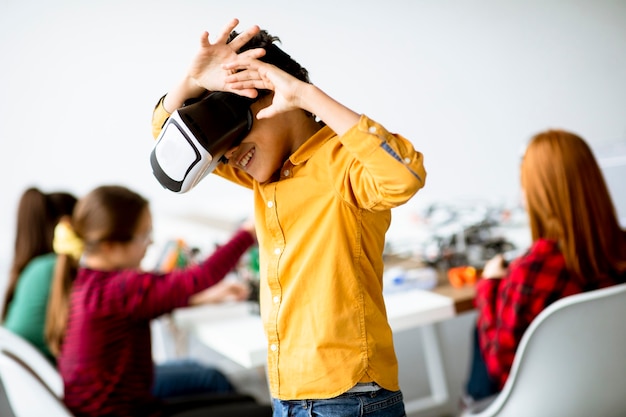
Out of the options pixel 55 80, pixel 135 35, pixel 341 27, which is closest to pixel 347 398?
pixel 341 27

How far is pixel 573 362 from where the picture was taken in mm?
1135

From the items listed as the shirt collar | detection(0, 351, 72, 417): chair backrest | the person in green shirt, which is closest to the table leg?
the person in green shirt

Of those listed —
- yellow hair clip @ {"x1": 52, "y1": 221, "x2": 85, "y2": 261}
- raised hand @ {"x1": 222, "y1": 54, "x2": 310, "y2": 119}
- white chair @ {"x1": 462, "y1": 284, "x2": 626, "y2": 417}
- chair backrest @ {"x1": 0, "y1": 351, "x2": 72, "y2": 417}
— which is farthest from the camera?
yellow hair clip @ {"x1": 52, "y1": 221, "x2": 85, "y2": 261}

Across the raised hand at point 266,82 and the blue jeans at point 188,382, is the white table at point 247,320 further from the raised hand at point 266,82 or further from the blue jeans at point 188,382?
the raised hand at point 266,82

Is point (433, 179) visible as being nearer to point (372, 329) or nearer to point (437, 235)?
point (437, 235)

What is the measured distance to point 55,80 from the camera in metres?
2.42

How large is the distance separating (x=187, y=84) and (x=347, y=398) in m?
0.43

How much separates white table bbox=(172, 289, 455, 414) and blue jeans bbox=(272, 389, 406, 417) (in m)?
0.45

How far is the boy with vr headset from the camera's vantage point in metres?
0.78

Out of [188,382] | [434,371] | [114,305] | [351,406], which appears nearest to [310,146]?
[351,406]

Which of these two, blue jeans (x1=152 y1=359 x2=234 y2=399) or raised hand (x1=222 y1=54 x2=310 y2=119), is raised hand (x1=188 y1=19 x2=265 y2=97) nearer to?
raised hand (x1=222 y1=54 x2=310 y2=119)

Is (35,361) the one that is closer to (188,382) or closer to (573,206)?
(188,382)

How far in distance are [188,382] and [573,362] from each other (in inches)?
48.0

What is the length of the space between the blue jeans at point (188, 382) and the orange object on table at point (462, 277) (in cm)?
80
